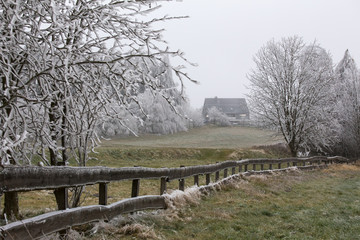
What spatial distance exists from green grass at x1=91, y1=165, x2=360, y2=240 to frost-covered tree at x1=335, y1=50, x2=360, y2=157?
27.9 metres

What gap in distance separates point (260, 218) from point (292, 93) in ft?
71.7

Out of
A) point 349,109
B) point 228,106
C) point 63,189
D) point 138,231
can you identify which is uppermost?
point 228,106

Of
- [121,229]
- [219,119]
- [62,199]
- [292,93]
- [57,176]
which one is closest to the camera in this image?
[57,176]

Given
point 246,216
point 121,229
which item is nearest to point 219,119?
point 246,216

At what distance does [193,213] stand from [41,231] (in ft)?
14.2

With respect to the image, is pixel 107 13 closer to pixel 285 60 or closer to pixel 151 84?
pixel 151 84

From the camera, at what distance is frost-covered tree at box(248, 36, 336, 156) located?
2792 cm

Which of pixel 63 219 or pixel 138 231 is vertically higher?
pixel 63 219

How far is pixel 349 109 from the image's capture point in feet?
122

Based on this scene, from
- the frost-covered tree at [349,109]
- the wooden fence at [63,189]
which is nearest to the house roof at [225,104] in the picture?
the frost-covered tree at [349,109]

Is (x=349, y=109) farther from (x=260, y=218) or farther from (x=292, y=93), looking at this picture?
(x=260, y=218)

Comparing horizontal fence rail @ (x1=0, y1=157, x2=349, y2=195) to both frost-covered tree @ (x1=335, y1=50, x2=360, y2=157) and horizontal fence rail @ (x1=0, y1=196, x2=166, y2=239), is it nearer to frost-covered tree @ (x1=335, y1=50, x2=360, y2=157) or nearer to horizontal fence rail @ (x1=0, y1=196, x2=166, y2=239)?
horizontal fence rail @ (x1=0, y1=196, x2=166, y2=239)

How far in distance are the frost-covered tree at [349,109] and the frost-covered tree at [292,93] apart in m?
9.61

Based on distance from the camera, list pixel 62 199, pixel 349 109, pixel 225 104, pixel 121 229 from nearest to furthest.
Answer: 1. pixel 62 199
2. pixel 121 229
3. pixel 349 109
4. pixel 225 104
